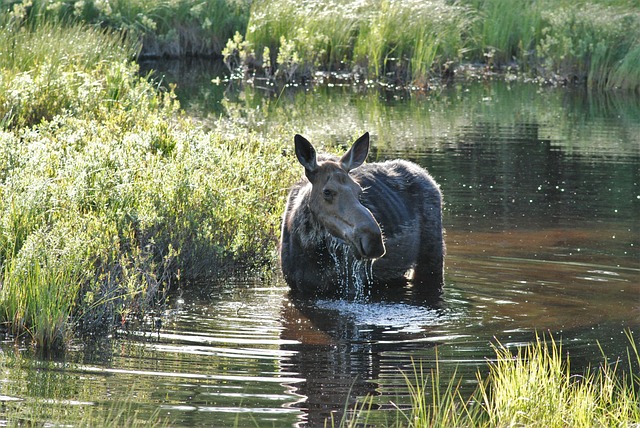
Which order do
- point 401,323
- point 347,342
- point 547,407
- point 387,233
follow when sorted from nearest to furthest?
point 547,407
point 347,342
point 401,323
point 387,233

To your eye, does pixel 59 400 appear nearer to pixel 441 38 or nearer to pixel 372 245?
pixel 372 245

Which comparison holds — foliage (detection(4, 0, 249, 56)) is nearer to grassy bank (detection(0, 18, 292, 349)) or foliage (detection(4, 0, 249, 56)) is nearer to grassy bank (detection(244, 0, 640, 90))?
grassy bank (detection(244, 0, 640, 90))

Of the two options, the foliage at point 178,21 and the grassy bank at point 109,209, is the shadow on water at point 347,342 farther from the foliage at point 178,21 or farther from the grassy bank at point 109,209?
the foliage at point 178,21

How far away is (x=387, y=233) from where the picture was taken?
10445 mm

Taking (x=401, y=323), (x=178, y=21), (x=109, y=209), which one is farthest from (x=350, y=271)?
(x=178, y=21)

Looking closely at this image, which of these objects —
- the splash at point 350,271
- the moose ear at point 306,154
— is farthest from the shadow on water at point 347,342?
the moose ear at point 306,154

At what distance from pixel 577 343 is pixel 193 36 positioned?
27.8 m

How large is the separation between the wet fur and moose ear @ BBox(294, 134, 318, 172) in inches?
13.6

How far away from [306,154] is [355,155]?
490 millimetres

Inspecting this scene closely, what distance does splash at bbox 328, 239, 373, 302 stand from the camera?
9586mm

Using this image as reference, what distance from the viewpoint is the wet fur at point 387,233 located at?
9.78 meters

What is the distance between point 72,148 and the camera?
11008mm

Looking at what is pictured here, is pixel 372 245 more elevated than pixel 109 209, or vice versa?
pixel 109 209


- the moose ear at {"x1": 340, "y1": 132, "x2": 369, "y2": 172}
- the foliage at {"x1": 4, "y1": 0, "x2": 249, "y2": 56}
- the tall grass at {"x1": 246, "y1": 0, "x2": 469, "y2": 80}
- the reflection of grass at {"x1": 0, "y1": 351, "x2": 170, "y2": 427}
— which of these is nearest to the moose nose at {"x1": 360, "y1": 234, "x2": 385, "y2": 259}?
the moose ear at {"x1": 340, "y1": 132, "x2": 369, "y2": 172}
